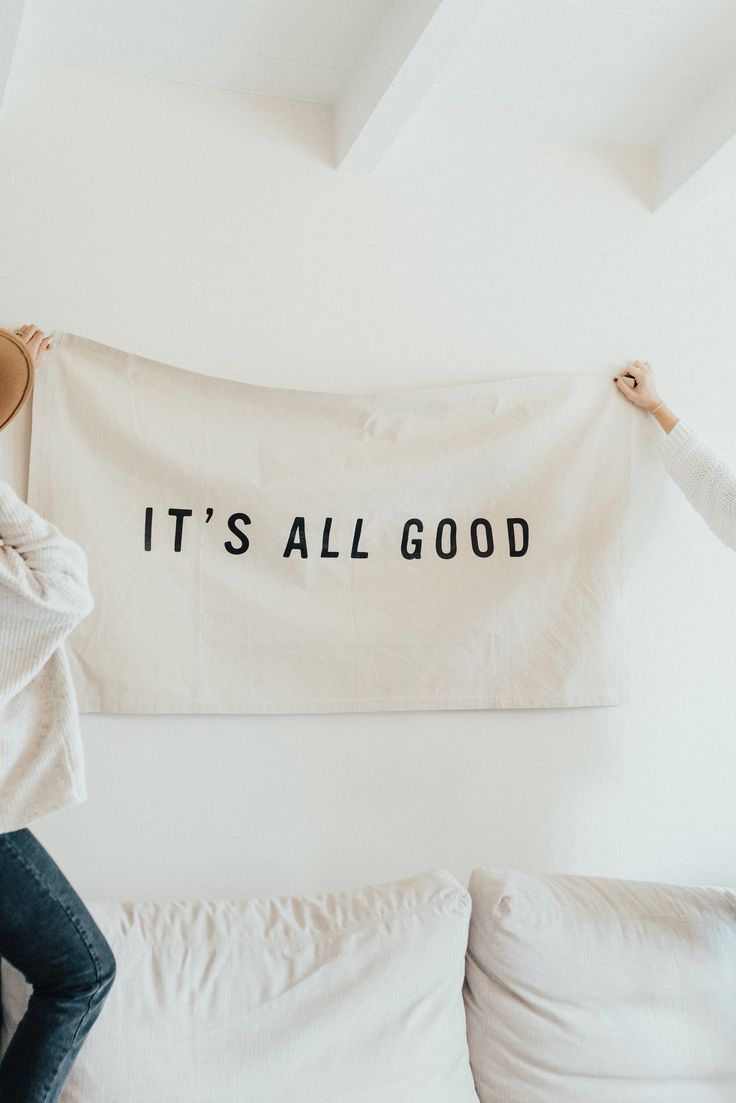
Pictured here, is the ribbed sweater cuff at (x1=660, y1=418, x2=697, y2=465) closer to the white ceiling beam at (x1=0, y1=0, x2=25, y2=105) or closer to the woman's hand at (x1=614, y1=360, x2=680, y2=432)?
the woman's hand at (x1=614, y1=360, x2=680, y2=432)

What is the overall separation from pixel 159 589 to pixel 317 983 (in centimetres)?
79

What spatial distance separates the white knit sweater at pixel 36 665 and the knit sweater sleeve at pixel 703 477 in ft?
4.23

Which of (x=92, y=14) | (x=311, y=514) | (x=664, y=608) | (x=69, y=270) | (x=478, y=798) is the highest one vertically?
(x=92, y=14)

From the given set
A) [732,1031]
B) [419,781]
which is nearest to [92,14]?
[419,781]

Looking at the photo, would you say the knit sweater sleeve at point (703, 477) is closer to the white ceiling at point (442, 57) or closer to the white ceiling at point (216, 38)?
Result: the white ceiling at point (442, 57)

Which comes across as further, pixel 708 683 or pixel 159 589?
pixel 708 683

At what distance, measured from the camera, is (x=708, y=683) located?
2264 mm

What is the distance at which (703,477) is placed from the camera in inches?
80.5

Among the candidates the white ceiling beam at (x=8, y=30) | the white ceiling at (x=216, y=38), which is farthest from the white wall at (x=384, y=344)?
the white ceiling beam at (x=8, y=30)

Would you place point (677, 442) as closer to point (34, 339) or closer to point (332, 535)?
point (332, 535)

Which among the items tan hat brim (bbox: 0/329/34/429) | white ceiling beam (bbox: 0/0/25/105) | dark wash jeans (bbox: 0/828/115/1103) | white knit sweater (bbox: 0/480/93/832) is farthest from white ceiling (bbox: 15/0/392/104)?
dark wash jeans (bbox: 0/828/115/1103)

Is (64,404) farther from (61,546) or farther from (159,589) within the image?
(61,546)

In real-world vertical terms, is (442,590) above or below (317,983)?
above

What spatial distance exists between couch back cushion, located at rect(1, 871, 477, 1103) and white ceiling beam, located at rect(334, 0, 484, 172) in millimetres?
1465
